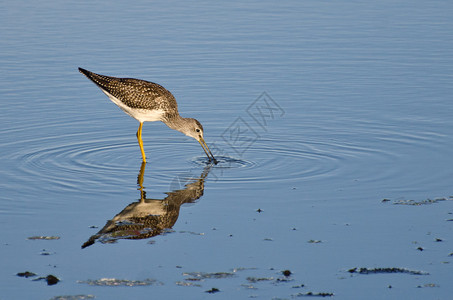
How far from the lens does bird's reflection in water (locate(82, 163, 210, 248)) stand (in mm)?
9055

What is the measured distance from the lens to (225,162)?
1267 cm

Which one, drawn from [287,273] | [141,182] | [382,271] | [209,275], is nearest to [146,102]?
[141,182]

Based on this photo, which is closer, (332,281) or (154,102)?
(332,281)

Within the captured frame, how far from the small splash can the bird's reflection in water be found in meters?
1.16

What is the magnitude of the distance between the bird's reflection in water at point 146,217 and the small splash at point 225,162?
1.16 metres

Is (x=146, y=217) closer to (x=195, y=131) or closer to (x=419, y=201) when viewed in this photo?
(x=419, y=201)

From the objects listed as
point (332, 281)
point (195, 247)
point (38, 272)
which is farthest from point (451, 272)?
point (38, 272)

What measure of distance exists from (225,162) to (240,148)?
2.93ft

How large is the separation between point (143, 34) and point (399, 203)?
1295cm

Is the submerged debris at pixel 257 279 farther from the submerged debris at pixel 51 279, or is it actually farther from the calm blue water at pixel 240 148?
the submerged debris at pixel 51 279

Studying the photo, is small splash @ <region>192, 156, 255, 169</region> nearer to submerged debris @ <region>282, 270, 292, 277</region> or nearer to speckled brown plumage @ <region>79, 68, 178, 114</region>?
speckled brown plumage @ <region>79, 68, 178, 114</region>

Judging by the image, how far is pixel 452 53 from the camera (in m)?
19.3

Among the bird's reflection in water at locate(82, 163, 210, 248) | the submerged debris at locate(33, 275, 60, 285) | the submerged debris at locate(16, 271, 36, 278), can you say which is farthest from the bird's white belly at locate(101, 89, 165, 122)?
the submerged debris at locate(33, 275, 60, 285)

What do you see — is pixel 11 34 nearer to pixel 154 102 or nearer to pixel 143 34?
pixel 143 34
